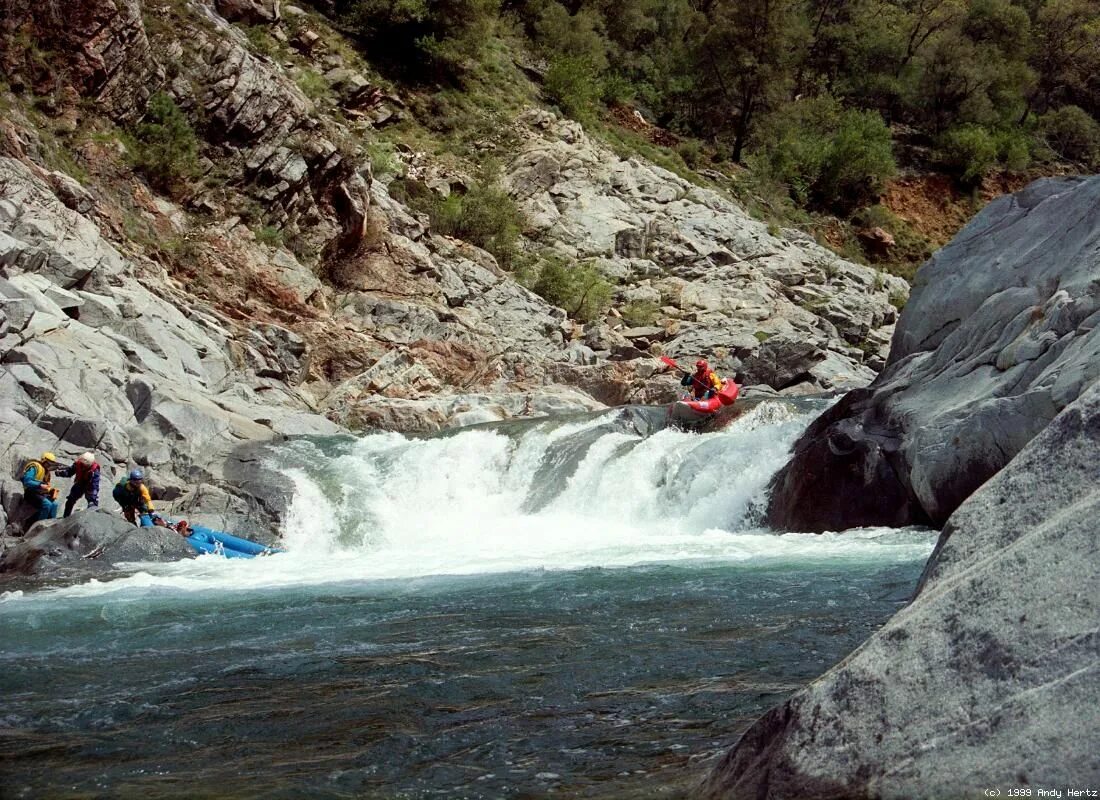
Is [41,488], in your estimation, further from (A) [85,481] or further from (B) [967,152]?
(B) [967,152]

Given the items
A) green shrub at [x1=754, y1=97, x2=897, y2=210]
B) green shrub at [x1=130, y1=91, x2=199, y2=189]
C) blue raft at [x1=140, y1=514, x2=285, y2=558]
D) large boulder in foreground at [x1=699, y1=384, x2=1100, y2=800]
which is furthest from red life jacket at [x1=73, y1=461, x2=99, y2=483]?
Result: green shrub at [x1=754, y1=97, x2=897, y2=210]

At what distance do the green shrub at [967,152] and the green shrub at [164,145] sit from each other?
111 feet

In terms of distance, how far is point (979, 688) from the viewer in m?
3.05

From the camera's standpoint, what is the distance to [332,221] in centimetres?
2808

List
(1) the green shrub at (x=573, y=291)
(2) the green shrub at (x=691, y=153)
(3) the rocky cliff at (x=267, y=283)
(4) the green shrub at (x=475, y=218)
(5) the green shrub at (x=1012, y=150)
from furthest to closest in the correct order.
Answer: (5) the green shrub at (x=1012, y=150)
(2) the green shrub at (x=691, y=153)
(4) the green shrub at (x=475, y=218)
(1) the green shrub at (x=573, y=291)
(3) the rocky cliff at (x=267, y=283)

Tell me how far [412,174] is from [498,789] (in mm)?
31363

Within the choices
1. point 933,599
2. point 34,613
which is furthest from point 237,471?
point 933,599

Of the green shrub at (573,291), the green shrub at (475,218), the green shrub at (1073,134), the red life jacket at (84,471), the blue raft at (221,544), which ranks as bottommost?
the blue raft at (221,544)

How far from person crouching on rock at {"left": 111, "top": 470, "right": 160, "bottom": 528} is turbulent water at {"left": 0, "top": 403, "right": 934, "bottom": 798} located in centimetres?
126

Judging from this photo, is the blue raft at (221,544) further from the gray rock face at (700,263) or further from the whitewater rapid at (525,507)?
the gray rock face at (700,263)

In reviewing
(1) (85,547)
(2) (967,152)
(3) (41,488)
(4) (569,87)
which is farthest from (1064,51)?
(1) (85,547)

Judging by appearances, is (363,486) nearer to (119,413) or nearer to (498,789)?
(119,413)

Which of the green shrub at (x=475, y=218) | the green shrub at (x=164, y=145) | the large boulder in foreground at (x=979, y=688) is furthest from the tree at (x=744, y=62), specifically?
the large boulder in foreground at (x=979, y=688)

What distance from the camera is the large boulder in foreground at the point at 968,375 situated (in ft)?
36.0
